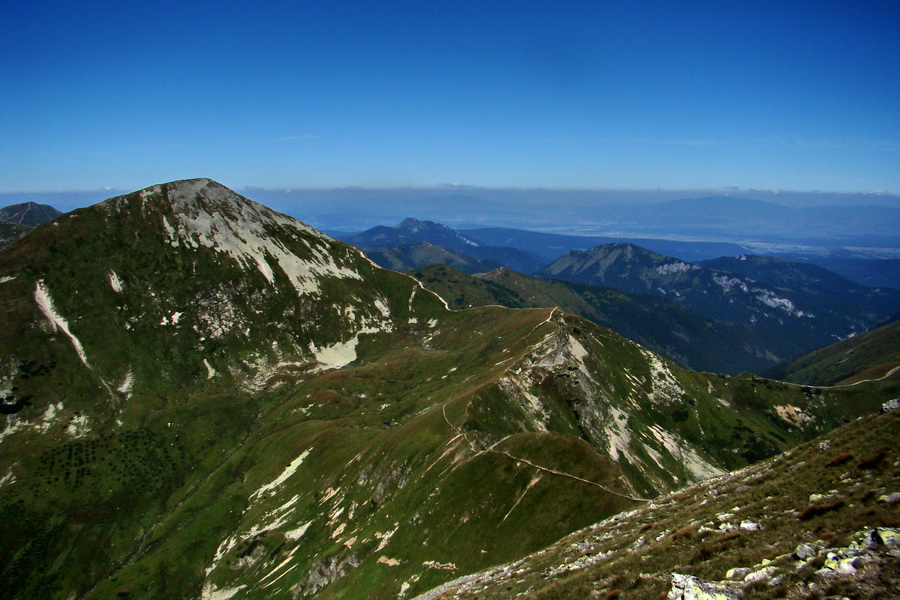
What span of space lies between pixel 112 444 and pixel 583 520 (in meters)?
196

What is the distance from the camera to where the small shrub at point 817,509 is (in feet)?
78.9

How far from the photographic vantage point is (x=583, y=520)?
215ft

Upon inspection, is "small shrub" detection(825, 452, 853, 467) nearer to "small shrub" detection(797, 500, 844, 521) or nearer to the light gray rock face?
"small shrub" detection(797, 500, 844, 521)

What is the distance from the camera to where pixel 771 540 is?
23.1 m

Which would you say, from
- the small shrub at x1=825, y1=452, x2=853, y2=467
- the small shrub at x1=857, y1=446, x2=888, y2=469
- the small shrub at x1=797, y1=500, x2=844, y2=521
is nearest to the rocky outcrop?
the small shrub at x1=797, y1=500, x2=844, y2=521

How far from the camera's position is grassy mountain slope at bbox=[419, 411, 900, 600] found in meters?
17.2

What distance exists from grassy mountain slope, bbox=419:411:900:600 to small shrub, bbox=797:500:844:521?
0.06 metres

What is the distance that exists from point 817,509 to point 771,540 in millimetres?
4272

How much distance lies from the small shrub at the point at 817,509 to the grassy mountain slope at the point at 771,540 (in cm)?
6

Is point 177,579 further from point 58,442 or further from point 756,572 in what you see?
point 756,572

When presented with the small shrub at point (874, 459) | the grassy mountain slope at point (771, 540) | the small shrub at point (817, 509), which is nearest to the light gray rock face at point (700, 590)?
the grassy mountain slope at point (771, 540)

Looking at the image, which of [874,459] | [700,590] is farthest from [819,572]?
[874,459]

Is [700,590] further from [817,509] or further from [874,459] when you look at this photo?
[874,459]

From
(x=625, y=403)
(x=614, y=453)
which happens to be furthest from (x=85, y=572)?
(x=625, y=403)
